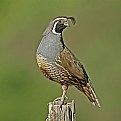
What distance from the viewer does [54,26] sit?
603 centimetres

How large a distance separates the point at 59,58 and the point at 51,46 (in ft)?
0.32

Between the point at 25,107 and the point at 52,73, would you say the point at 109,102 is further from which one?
the point at 52,73

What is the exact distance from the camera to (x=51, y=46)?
609 cm

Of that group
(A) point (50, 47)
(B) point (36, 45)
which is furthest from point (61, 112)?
(B) point (36, 45)

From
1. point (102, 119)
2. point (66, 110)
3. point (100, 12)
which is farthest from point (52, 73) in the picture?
point (100, 12)

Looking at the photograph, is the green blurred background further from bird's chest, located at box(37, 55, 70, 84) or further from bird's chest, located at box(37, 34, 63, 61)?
bird's chest, located at box(37, 34, 63, 61)

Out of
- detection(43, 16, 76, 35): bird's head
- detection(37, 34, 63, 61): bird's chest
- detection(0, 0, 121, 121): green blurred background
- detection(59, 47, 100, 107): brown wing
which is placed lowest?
detection(59, 47, 100, 107): brown wing

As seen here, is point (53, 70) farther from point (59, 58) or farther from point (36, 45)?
point (36, 45)

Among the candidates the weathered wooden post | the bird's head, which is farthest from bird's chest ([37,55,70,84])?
the weathered wooden post

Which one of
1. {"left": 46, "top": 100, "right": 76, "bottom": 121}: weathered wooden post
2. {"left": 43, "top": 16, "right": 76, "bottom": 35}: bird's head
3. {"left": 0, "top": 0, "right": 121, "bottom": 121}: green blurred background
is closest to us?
{"left": 46, "top": 100, "right": 76, "bottom": 121}: weathered wooden post

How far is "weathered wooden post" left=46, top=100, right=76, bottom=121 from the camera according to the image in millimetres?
5496

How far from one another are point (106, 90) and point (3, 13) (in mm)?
4017

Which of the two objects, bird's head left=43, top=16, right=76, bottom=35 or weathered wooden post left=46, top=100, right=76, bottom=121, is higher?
bird's head left=43, top=16, right=76, bottom=35

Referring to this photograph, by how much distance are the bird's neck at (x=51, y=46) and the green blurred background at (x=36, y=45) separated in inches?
215
